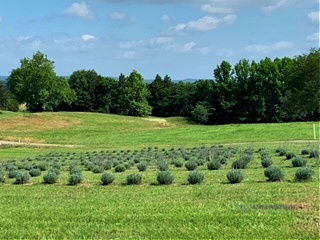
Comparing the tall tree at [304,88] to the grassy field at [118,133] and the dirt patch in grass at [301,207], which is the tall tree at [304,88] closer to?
the grassy field at [118,133]

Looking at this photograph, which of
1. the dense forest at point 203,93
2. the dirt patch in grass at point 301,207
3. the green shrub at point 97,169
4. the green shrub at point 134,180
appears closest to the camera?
the dirt patch in grass at point 301,207

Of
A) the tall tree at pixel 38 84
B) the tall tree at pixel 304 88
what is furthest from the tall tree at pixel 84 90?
the tall tree at pixel 304 88

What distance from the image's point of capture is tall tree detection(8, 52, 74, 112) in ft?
335

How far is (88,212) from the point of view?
11.0 meters

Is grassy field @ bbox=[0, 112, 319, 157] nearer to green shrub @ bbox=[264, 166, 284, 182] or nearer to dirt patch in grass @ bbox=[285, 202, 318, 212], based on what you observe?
green shrub @ bbox=[264, 166, 284, 182]

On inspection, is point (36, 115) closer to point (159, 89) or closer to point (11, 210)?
point (159, 89)

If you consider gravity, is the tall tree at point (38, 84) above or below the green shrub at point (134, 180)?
above

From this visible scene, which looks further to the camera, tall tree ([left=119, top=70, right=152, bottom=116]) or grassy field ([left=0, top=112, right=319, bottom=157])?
tall tree ([left=119, top=70, right=152, bottom=116])

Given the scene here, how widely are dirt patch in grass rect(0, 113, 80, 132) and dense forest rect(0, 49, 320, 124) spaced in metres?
14.8

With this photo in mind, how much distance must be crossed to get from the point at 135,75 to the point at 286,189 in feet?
354

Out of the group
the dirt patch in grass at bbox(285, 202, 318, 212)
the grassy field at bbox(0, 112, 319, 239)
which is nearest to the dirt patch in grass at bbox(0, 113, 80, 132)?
the grassy field at bbox(0, 112, 319, 239)

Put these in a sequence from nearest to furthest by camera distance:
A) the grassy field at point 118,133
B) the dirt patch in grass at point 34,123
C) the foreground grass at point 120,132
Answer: the grassy field at point 118,133 < the foreground grass at point 120,132 < the dirt patch in grass at point 34,123

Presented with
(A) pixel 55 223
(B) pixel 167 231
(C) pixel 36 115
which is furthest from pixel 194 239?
(C) pixel 36 115

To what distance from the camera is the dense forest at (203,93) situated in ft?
290
